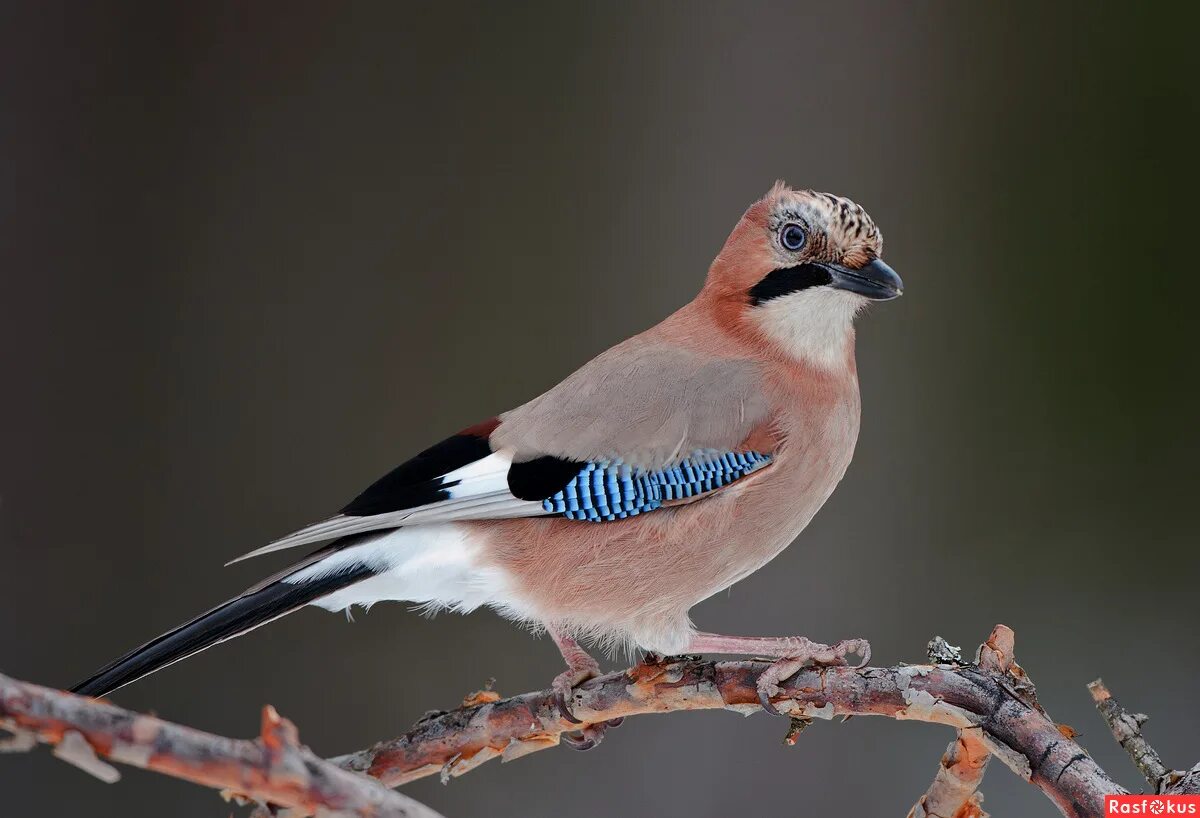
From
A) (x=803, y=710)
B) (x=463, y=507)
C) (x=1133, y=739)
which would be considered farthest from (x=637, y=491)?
(x=1133, y=739)

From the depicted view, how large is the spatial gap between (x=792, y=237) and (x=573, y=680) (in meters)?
0.72

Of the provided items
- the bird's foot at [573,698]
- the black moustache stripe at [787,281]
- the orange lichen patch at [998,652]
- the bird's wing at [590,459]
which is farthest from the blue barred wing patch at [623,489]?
the orange lichen patch at [998,652]

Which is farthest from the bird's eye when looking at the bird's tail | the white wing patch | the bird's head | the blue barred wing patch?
the bird's tail

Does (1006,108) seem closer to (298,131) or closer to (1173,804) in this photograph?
(298,131)

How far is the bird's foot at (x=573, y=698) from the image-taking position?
166 centimetres

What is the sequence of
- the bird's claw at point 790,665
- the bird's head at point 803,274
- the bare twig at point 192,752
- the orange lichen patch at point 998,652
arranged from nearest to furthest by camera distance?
the bare twig at point 192,752
the orange lichen patch at point 998,652
the bird's claw at point 790,665
the bird's head at point 803,274

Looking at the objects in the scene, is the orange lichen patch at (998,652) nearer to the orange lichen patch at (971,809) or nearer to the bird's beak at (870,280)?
the orange lichen patch at (971,809)

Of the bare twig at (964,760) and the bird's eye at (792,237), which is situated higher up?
the bird's eye at (792,237)

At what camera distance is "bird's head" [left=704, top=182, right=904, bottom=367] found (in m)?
1.75

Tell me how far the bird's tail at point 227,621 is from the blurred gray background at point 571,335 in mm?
1423

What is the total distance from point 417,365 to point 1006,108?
1839mm

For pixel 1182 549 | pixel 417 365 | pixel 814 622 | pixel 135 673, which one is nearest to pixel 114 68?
pixel 417 365

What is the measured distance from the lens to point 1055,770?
1.31 meters

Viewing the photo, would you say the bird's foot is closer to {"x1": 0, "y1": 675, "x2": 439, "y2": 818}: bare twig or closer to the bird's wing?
the bird's wing
